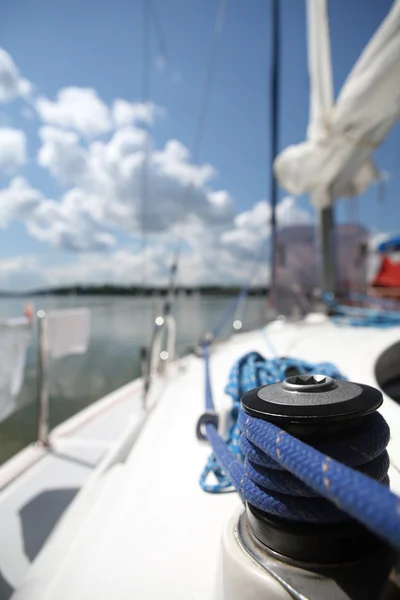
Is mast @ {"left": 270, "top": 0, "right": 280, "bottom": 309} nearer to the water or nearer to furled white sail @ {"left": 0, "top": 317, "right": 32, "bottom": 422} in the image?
the water

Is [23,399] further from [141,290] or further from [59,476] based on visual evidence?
[59,476]

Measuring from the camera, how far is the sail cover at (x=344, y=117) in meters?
1.63

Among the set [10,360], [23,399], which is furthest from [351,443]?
[23,399]

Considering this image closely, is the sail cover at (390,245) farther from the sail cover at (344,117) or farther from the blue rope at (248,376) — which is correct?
the blue rope at (248,376)

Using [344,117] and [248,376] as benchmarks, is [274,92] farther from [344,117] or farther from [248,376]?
[248,376]

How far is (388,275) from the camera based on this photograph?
4254 millimetres

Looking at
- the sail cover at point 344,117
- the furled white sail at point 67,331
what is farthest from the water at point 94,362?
the sail cover at point 344,117

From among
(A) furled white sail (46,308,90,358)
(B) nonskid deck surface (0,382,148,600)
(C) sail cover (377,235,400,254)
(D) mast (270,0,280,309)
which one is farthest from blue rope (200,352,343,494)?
(D) mast (270,0,280,309)

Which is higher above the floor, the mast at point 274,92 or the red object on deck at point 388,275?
the mast at point 274,92

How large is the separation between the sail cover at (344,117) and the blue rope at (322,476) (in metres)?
1.83

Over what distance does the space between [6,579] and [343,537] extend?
3.01ft

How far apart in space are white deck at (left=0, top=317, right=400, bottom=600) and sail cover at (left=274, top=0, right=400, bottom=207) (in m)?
1.27

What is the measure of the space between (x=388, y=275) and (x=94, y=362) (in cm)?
515

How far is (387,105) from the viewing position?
5.86 ft
